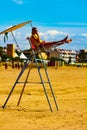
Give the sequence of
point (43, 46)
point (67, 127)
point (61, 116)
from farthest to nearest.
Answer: point (43, 46) → point (61, 116) → point (67, 127)

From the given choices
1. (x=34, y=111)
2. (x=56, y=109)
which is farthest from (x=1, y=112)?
(x=56, y=109)

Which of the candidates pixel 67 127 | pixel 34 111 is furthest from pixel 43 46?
pixel 67 127

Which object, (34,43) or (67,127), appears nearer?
(67,127)

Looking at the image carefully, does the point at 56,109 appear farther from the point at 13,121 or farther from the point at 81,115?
the point at 13,121

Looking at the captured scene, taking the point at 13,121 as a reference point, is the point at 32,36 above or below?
above

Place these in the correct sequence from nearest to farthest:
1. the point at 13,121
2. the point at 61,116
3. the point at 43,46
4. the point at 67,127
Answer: the point at 67,127 < the point at 13,121 < the point at 61,116 < the point at 43,46

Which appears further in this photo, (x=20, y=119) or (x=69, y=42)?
(x=69, y=42)

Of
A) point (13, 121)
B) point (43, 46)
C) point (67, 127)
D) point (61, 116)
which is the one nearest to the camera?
point (67, 127)

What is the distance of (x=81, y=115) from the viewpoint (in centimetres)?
1283

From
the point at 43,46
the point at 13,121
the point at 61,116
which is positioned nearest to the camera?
the point at 13,121

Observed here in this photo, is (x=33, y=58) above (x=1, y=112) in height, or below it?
above

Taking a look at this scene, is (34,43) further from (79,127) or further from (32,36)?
(79,127)

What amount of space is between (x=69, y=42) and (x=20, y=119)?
3.02 meters

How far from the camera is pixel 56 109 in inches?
554
